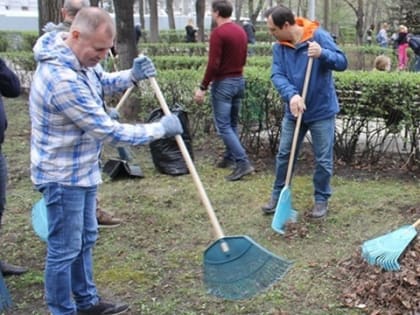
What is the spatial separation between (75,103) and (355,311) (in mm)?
1866

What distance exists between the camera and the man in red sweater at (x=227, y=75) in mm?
5684

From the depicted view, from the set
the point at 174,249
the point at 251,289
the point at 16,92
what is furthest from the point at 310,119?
the point at 16,92

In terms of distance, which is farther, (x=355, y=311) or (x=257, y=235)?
(x=257, y=235)

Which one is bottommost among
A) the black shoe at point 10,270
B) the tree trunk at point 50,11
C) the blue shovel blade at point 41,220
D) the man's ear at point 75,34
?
the black shoe at point 10,270

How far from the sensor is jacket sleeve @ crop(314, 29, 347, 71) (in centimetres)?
421

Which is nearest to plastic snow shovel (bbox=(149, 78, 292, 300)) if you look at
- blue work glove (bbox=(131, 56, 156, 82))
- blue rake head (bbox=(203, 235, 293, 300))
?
blue rake head (bbox=(203, 235, 293, 300))

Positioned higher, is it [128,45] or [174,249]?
[128,45]

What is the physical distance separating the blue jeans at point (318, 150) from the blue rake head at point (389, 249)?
1.09 m

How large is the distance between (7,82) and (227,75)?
105 inches

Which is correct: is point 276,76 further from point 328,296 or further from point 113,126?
point 113,126

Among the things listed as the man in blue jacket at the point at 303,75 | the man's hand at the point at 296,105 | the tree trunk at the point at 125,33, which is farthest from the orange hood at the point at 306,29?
the tree trunk at the point at 125,33

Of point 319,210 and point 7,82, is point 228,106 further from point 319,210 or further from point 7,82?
point 7,82

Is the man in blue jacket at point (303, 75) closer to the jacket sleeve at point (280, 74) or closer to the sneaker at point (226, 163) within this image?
the jacket sleeve at point (280, 74)

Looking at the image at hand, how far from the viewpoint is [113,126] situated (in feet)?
8.95
